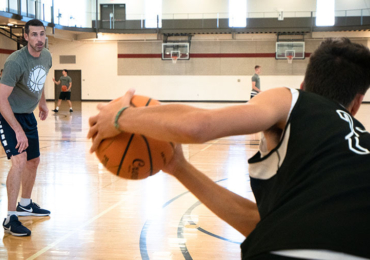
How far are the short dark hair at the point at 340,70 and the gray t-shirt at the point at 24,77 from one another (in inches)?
115

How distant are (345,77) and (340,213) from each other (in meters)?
0.41

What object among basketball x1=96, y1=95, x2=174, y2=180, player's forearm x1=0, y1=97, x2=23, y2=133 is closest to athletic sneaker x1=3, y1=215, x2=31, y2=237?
player's forearm x1=0, y1=97, x2=23, y2=133

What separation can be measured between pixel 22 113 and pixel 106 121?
2.83 m

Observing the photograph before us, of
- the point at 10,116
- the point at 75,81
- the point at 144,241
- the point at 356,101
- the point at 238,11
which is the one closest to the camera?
the point at 356,101

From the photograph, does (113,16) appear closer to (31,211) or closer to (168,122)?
(31,211)

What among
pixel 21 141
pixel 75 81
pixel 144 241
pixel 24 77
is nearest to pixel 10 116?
pixel 21 141

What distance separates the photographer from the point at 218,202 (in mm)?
1496

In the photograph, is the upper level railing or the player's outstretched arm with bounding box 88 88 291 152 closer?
the player's outstretched arm with bounding box 88 88 291 152

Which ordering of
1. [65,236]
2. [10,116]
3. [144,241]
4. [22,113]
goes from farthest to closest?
[22,113] → [10,116] → [65,236] → [144,241]

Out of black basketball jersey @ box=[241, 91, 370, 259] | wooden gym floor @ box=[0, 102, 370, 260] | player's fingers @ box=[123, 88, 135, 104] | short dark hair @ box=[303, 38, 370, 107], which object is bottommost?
wooden gym floor @ box=[0, 102, 370, 260]

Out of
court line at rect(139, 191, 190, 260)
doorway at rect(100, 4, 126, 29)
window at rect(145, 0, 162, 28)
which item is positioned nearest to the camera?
court line at rect(139, 191, 190, 260)

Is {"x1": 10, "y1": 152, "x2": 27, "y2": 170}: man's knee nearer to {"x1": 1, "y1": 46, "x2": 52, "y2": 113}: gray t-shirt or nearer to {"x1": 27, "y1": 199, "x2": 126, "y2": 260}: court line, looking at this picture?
{"x1": 1, "y1": 46, "x2": 52, "y2": 113}: gray t-shirt

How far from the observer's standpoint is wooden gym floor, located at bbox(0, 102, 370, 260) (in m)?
3.03

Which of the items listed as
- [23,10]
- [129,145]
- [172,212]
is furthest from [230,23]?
[129,145]
